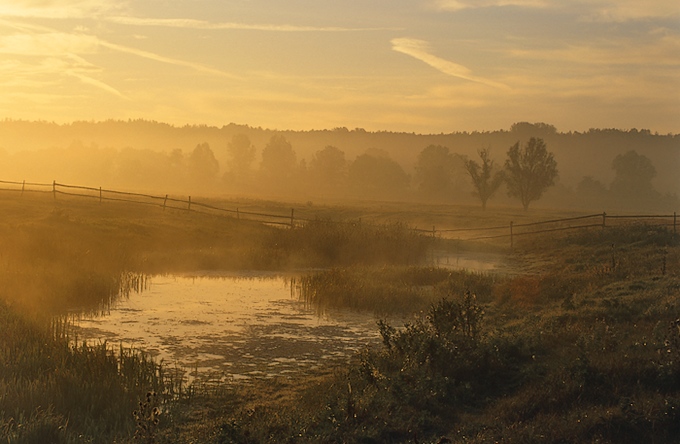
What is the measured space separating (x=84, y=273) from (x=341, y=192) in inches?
4753

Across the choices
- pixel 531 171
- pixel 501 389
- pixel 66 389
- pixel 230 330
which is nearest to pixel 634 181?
pixel 531 171

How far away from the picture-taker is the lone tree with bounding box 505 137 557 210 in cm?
8812

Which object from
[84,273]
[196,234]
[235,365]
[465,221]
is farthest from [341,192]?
[235,365]

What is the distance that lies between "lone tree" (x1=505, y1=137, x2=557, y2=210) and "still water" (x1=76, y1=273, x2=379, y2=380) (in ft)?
227

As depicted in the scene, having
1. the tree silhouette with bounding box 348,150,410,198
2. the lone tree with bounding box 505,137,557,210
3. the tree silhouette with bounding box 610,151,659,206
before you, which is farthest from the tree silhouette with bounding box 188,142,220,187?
the lone tree with bounding box 505,137,557,210

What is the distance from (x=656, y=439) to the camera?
846cm

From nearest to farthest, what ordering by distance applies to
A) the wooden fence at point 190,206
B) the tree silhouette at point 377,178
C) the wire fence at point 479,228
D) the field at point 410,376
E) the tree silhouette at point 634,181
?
the field at point 410,376
the wire fence at point 479,228
the wooden fence at point 190,206
the tree silhouette at point 634,181
the tree silhouette at point 377,178

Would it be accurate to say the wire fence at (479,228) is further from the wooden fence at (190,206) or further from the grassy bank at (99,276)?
the grassy bank at (99,276)

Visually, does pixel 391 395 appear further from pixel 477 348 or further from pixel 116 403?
pixel 116 403

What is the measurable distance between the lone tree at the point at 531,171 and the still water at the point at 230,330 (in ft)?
227

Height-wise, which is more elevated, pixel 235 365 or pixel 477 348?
pixel 477 348

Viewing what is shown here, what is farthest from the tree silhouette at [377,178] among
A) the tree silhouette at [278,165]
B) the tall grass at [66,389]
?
the tall grass at [66,389]

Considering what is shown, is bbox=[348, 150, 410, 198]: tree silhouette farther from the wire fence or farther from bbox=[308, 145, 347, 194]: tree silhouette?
the wire fence

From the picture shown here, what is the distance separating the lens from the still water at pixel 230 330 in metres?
14.0
